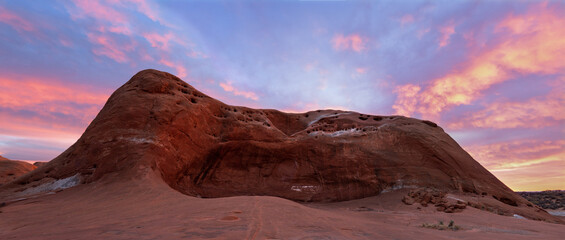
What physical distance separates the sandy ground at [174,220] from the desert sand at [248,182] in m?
0.05

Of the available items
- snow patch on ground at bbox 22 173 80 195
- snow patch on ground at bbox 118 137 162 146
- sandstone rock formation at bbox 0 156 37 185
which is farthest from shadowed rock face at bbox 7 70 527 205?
sandstone rock formation at bbox 0 156 37 185

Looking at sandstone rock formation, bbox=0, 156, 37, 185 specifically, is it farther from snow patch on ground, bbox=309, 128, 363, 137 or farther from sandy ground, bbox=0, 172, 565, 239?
snow patch on ground, bbox=309, 128, 363, 137

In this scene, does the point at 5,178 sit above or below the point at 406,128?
below

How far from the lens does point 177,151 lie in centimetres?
1464

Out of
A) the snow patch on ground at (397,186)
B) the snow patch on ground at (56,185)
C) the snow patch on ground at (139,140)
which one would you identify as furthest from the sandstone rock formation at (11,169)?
the snow patch on ground at (397,186)

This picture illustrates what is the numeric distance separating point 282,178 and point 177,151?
23.0 ft

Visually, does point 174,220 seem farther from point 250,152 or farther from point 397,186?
point 397,186

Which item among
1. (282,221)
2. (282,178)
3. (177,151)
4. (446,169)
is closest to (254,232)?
(282,221)

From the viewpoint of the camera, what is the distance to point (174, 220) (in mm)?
5914

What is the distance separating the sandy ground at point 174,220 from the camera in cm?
494

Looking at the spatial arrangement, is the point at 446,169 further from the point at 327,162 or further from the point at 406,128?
the point at 327,162

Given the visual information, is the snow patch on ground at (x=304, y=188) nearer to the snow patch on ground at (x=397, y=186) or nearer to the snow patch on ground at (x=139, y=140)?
the snow patch on ground at (x=397, y=186)

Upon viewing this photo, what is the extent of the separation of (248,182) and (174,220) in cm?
1142

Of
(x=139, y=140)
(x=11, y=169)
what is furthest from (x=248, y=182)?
(x=11, y=169)
